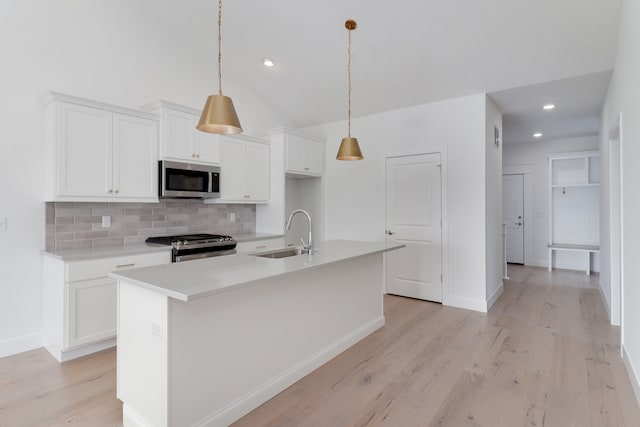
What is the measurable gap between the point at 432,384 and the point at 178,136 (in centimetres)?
334

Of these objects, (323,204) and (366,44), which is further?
(323,204)

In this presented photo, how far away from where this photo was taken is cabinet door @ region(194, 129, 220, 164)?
385 cm

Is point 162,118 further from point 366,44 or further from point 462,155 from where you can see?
point 462,155

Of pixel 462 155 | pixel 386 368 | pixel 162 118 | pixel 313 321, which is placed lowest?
pixel 386 368

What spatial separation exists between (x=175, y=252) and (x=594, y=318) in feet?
15.1

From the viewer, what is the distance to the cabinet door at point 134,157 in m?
3.21

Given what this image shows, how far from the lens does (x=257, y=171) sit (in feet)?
15.3

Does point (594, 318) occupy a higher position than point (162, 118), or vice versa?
point (162, 118)

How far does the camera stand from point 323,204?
5578mm

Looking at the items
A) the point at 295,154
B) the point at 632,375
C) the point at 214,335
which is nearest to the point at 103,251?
the point at 214,335

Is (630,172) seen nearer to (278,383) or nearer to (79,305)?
(278,383)

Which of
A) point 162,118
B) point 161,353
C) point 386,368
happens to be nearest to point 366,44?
point 162,118

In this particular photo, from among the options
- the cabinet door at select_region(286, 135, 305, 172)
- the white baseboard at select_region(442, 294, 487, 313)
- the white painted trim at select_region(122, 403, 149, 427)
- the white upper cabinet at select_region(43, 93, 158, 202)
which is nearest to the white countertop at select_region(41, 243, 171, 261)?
the white upper cabinet at select_region(43, 93, 158, 202)

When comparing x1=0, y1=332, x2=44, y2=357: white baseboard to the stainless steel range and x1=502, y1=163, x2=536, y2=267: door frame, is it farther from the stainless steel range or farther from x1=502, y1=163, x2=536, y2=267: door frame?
x1=502, y1=163, x2=536, y2=267: door frame
